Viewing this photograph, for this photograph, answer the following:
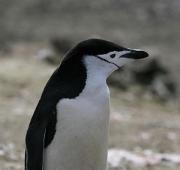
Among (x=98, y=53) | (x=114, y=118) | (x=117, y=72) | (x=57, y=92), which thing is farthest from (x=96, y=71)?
(x=117, y=72)

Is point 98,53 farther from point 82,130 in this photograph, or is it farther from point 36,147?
point 36,147

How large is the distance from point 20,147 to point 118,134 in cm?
97

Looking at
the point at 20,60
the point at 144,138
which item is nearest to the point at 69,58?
the point at 144,138

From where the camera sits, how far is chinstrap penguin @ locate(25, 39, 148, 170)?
3.18 meters

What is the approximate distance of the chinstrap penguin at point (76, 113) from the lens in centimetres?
318

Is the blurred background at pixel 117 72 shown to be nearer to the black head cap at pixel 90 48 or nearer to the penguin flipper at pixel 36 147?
the penguin flipper at pixel 36 147

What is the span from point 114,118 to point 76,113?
3.82m

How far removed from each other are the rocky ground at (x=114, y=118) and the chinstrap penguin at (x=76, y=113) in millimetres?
2052

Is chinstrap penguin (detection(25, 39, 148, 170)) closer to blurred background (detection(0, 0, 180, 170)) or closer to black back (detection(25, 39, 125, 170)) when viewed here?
black back (detection(25, 39, 125, 170))

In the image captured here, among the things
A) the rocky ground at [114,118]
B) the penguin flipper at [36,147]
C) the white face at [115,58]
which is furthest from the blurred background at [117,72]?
the white face at [115,58]

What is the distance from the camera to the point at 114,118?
6.96m

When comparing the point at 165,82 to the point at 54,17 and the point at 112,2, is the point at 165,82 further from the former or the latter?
the point at 112,2

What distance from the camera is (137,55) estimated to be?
3344mm

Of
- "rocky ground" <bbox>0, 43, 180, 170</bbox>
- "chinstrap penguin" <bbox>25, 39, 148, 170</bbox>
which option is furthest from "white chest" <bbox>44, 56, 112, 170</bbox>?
"rocky ground" <bbox>0, 43, 180, 170</bbox>
